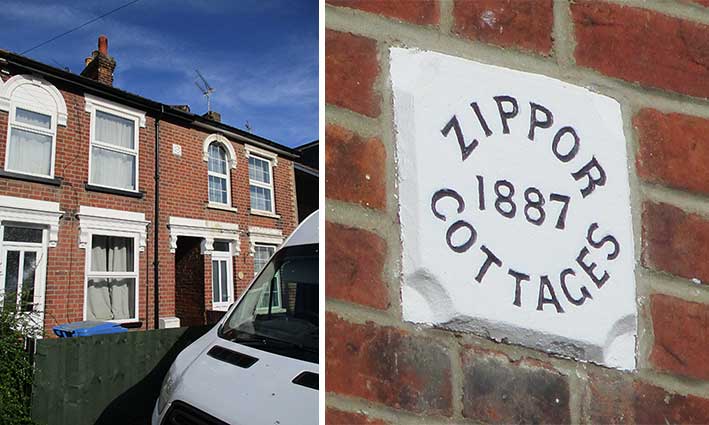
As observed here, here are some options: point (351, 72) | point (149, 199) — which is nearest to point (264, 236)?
point (149, 199)

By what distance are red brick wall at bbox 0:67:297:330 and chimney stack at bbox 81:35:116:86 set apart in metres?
0.18

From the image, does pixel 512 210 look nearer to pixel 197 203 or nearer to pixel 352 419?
pixel 352 419

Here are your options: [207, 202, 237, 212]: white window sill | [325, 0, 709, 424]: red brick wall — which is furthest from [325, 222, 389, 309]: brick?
[207, 202, 237, 212]: white window sill

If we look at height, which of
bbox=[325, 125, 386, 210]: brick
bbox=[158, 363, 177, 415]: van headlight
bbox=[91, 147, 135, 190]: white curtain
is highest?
bbox=[91, 147, 135, 190]: white curtain

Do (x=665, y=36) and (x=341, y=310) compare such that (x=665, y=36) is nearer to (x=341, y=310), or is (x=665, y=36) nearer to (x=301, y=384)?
(x=341, y=310)

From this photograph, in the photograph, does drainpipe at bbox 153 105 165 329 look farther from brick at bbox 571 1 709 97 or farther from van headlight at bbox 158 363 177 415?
brick at bbox 571 1 709 97

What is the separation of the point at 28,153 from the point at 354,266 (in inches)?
35.6

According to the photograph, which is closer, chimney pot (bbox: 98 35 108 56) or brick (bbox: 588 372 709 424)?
brick (bbox: 588 372 709 424)

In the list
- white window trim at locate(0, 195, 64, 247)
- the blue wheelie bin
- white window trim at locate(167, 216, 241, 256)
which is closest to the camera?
white window trim at locate(0, 195, 64, 247)

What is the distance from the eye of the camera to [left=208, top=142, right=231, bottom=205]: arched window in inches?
44.8

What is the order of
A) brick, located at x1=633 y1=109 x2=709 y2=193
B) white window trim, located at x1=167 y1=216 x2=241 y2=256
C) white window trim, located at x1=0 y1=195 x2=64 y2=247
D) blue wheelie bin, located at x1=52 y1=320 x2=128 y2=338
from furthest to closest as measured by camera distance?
white window trim, located at x1=167 y1=216 x2=241 y2=256 < blue wheelie bin, located at x1=52 y1=320 x2=128 y2=338 < white window trim, located at x1=0 y1=195 x2=64 y2=247 < brick, located at x1=633 y1=109 x2=709 y2=193

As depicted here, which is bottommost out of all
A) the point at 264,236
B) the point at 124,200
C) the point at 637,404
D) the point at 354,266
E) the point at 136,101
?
the point at 637,404

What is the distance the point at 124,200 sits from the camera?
1175mm

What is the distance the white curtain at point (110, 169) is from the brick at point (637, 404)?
1065mm
